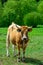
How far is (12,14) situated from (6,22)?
1470 mm

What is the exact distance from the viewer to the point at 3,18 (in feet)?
133

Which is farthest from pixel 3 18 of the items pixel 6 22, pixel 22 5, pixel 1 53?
pixel 1 53

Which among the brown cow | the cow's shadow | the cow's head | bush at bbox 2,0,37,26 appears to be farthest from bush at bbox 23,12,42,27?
the cow's head

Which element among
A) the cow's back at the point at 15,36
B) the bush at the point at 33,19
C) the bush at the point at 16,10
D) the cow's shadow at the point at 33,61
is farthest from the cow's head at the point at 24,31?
the bush at the point at 16,10

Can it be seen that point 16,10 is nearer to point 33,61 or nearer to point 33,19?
point 33,19

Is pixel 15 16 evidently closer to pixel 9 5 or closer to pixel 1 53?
pixel 9 5

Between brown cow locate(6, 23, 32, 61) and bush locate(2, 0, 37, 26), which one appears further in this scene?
bush locate(2, 0, 37, 26)

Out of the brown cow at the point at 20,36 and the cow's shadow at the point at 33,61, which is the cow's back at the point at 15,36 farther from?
the cow's shadow at the point at 33,61

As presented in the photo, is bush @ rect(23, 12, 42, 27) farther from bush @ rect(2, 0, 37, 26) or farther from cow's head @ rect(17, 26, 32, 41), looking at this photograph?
cow's head @ rect(17, 26, 32, 41)

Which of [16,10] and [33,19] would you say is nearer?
[33,19]

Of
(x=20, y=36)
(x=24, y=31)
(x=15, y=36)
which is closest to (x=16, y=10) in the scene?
(x=15, y=36)

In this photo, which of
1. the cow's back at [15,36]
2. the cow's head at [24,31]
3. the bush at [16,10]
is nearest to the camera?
the cow's head at [24,31]

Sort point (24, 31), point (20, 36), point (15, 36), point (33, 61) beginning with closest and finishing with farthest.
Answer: point (24, 31)
point (20, 36)
point (33, 61)
point (15, 36)

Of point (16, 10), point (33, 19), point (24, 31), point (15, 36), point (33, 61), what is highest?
point (24, 31)
